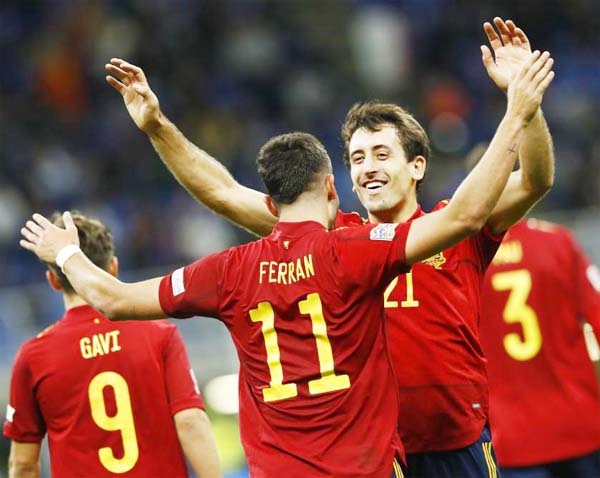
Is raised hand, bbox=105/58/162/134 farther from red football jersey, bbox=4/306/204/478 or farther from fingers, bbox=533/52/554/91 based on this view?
fingers, bbox=533/52/554/91

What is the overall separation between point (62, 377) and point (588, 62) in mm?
13514

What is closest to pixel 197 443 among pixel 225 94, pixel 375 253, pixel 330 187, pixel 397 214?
pixel 397 214

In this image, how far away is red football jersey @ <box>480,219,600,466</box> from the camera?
713 cm

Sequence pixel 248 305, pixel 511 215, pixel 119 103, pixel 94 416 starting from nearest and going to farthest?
pixel 248 305 → pixel 511 215 → pixel 94 416 → pixel 119 103

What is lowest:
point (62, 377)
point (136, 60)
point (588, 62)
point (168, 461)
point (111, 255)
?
point (168, 461)

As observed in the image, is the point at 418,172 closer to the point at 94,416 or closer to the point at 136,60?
the point at 94,416

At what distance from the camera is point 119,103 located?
1727 cm

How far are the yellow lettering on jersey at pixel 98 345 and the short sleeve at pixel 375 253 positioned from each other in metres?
1.50

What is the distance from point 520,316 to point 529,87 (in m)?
2.64

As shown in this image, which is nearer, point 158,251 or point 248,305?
point 248,305

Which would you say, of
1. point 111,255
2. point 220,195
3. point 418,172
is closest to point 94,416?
point 111,255

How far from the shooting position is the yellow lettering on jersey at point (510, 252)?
718 cm

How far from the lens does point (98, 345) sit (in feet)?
19.0

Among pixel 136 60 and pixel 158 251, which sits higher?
pixel 136 60
